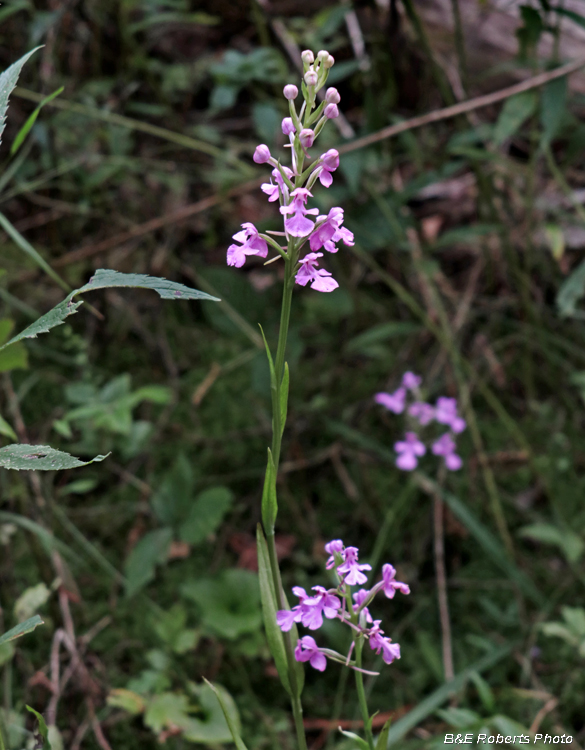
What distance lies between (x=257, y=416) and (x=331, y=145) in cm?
93

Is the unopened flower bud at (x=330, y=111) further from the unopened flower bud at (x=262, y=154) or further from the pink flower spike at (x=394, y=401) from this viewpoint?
the pink flower spike at (x=394, y=401)

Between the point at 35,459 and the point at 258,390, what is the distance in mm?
1175

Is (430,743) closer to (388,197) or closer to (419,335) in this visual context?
(419,335)

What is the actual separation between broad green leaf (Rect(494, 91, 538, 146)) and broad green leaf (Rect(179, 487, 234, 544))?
3.94 ft

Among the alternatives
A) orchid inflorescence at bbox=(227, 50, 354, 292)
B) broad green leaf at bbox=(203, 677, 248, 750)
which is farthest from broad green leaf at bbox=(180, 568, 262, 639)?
orchid inflorescence at bbox=(227, 50, 354, 292)

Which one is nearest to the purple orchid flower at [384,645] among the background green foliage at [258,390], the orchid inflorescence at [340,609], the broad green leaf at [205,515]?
the orchid inflorescence at [340,609]

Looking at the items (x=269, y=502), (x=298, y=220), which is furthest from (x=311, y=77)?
(x=269, y=502)

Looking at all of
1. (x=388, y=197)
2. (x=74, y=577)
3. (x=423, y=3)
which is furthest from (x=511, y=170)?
(x=74, y=577)

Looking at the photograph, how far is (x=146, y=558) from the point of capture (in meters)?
1.69

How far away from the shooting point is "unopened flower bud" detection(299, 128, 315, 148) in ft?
2.26

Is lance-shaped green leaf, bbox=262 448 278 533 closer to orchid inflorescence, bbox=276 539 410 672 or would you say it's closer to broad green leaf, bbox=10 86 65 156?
orchid inflorescence, bbox=276 539 410 672

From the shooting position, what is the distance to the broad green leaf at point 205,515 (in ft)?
5.60

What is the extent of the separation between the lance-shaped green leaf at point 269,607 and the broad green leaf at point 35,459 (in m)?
0.26

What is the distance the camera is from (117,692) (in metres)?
1.46
